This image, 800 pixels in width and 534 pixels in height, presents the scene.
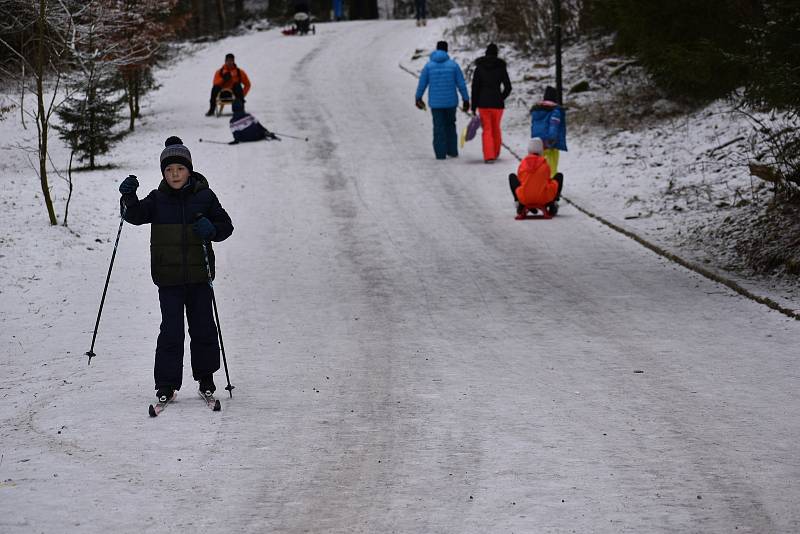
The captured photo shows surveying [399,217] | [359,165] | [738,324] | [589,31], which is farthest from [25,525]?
[589,31]

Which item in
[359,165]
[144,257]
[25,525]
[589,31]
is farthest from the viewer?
[589,31]

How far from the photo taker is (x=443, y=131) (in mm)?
19594

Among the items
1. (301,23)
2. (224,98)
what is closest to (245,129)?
(224,98)

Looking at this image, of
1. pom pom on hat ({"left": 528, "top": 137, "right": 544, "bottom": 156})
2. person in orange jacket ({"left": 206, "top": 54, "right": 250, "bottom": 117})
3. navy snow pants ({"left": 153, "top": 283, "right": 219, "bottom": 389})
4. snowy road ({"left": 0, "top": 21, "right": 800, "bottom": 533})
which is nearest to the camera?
snowy road ({"left": 0, "top": 21, "right": 800, "bottom": 533})

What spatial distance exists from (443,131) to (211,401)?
42.9 ft

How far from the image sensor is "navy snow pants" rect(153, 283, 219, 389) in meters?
7.12

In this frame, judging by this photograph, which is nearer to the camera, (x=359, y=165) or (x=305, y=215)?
(x=305, y=215)

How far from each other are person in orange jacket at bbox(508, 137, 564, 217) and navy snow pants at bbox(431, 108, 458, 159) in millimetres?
4807

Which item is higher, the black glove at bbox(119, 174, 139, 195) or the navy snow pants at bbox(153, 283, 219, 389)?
the black glove at bbox(119, 174, 139, 195)

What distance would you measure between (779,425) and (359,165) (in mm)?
13395

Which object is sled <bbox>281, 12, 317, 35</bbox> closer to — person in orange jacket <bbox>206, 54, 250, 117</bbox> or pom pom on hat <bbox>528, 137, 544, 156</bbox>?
person in orange jacket <bbox>206, 54, 250, 117</bbox>

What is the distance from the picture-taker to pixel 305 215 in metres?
15.5

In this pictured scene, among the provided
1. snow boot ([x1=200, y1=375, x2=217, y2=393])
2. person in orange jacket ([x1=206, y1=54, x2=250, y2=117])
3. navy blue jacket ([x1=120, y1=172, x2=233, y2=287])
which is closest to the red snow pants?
person in orange jacket ([x1=206, y1=54, x2=250, y2=117])

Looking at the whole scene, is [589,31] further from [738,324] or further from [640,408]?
[640,408]
